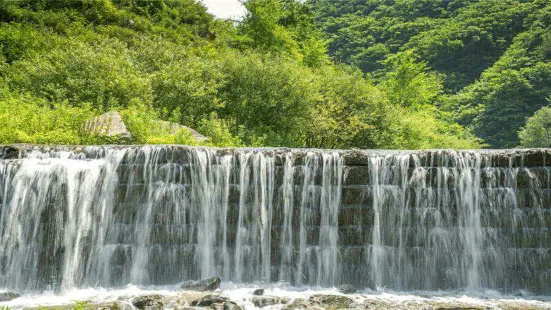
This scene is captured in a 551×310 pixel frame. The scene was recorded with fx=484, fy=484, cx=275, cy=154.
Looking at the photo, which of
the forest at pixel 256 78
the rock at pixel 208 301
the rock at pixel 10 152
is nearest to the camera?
the rock at pixel 208 301

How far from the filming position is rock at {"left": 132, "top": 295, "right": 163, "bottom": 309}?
344 inches

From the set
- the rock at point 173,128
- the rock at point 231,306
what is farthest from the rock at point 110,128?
the rock at point 231,306

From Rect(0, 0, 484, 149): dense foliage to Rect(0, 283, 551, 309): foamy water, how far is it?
584 centimetres

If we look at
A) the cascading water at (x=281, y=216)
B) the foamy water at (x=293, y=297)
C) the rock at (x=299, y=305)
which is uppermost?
the cascading water at (x=281, y=216)

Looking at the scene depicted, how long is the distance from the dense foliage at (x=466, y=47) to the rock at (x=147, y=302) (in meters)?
36.1

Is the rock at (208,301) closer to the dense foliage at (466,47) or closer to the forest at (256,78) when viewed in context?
the forest at (256,78)

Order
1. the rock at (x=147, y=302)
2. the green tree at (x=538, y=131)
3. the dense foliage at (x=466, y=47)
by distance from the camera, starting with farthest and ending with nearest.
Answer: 1. the dense foliage at (x=466, y=47)
2. the green tree at (x=538, y=131)
3. the rock at (x=147, y=302)

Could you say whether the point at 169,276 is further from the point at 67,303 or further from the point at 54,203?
the point at 54,203

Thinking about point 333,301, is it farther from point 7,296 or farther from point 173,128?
point 173,128

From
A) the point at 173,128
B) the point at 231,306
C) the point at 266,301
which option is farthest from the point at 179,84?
the point at 231,306

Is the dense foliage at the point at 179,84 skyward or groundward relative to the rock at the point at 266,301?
skyward

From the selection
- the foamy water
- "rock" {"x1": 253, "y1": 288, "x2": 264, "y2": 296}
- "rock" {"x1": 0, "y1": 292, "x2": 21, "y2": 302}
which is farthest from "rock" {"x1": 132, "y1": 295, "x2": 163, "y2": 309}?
"rock" {"x1": 0, "y1": 292, "x2": 21, "y2": 302}

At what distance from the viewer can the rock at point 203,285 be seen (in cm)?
1006

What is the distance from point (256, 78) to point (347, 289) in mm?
14071
